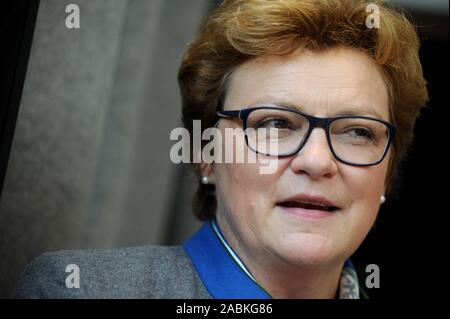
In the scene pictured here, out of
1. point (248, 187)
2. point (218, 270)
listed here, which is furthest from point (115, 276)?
point (248, 187)

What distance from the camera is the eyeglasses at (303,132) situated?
61.9 inches

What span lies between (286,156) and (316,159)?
0.07 metres

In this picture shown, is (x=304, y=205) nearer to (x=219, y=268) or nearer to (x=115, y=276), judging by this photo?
(x=219, y=268)

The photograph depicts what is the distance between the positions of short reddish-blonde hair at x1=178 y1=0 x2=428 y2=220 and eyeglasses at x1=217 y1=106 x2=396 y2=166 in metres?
0.15

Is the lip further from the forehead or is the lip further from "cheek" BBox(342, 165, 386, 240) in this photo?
the forehead

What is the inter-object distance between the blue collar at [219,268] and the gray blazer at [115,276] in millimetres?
27

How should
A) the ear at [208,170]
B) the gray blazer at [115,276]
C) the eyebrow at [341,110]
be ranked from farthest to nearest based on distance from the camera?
the ear at [208,170] → the eyebrow at [341,110] → the gray blazer at [115,276]

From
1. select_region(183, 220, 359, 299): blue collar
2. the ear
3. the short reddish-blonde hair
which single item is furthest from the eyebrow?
select_region(183, 220, 359, 299): blue collar

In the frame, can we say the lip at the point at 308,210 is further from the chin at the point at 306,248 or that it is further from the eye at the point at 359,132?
the eye at the point at 359,132

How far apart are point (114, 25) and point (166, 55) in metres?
0.72

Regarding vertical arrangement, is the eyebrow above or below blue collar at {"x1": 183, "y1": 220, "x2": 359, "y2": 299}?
above

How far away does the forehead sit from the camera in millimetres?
1595

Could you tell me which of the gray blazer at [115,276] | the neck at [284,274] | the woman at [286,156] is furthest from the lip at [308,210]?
the gray blazer at [115,276]

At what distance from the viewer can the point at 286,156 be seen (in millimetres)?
1557
